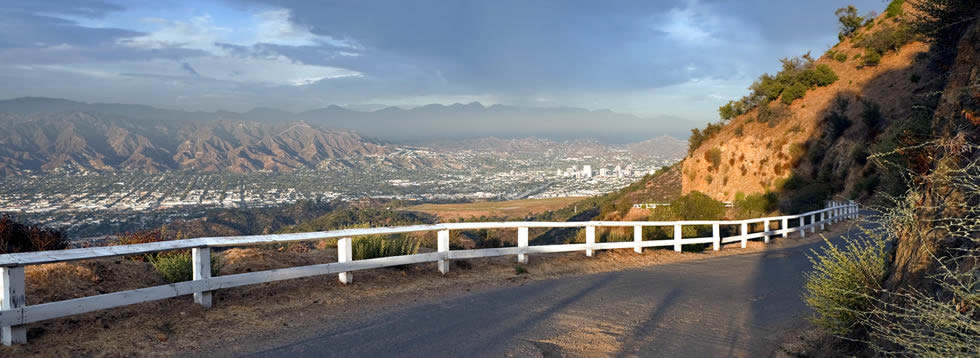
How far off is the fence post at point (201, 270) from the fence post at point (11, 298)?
6.34 feet

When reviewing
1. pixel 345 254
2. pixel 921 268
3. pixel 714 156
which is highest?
pixel 921 268

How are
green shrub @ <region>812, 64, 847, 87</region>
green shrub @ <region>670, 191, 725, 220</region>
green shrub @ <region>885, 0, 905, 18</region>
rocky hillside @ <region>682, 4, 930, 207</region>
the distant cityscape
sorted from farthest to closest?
green shrub @ <region>885, 0, 905, 18</region> < green shrub @ <region>812, 64, 847, 87</region> < the distant cityscape < rocky hillside @ <region>682, 4, 930, 207</region> < green shrub @ <region>670, 191, 725, 220</region>

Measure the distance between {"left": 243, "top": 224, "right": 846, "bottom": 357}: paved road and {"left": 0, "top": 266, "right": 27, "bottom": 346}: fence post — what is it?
2165mm

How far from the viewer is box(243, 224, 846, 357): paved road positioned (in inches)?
265

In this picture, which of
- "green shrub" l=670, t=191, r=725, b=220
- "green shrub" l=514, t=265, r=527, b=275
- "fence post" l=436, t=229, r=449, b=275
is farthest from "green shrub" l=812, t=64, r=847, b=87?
"fence post" l=436, t=229, r=449, b=275

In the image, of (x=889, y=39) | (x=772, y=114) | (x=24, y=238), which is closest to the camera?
(x=24, y=238)

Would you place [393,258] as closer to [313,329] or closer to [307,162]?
[313,329]

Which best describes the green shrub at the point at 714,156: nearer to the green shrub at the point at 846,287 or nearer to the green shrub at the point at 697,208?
the green shrub at the point at 697,208

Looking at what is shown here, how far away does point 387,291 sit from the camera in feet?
32.2

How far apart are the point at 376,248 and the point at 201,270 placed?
3.89 metres

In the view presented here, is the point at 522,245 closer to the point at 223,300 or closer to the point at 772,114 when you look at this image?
the point at 223,300

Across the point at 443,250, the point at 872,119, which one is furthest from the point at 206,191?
the point at 443,250

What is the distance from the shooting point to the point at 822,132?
49250 mm

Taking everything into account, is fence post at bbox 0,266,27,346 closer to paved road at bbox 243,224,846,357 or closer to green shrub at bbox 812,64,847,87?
paved road at bbox 243,224,846,357
